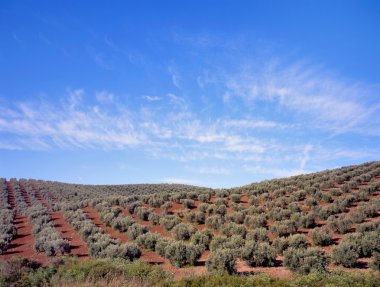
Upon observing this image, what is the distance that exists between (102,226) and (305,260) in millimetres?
18733

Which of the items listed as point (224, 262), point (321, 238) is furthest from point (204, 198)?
point (224, 262)

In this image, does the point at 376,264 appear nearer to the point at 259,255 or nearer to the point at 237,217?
the point at 259,255

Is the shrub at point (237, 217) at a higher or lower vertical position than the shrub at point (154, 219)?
higher

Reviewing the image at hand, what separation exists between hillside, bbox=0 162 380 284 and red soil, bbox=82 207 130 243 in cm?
8

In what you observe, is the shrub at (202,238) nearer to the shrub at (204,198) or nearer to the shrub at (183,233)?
the shrub at (183,233)

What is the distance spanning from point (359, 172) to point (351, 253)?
1137 inches

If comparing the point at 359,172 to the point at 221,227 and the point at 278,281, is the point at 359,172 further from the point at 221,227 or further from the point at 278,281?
the point at 278,281

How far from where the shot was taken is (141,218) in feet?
92.7

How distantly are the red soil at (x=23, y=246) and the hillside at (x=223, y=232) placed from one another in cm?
6

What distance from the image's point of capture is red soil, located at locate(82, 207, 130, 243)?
23341 millimetres

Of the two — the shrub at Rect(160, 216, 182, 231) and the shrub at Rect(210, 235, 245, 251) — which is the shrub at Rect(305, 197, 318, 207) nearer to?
the shrub at Rect(210, 235, 245, 251)

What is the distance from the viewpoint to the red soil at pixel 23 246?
64.2 ft

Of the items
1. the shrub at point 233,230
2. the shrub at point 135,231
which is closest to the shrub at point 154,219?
the shrub at point 135,231

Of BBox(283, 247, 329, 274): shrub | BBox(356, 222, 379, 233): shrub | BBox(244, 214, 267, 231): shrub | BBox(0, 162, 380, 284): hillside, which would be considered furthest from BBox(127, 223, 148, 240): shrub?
BBox(356, 222, 379, 233): shrub
